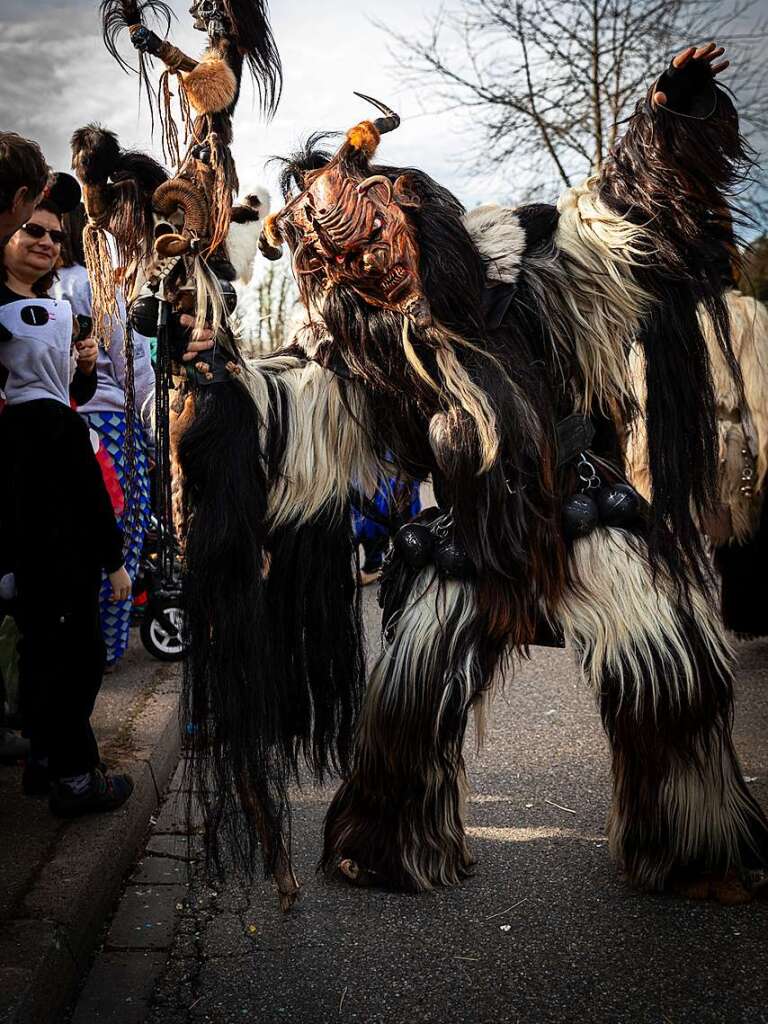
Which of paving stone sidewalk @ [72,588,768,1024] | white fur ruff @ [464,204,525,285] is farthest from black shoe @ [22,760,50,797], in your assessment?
white fur ruff @ [464,204,525,285]

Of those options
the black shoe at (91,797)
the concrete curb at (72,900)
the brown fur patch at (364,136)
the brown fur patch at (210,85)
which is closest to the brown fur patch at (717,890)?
the concrete curb at (72,900)

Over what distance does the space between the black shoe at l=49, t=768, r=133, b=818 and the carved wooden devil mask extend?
5.24 feet

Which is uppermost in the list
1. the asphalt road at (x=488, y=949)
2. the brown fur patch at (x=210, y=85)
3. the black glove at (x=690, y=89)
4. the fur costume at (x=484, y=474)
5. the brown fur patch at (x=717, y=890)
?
the brown fur patch at (x=210, y=85)

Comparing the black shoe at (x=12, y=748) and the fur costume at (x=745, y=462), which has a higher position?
the fur costume at (x=745, y=462)

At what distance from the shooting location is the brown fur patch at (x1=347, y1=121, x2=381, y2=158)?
2234 mm

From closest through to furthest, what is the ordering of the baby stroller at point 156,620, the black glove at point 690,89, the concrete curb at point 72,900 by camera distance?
1. the concrete curb at point 72,900
2. the black glove at point 690,89
3. the baby stroller at point 156,620

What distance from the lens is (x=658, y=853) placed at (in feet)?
8.06

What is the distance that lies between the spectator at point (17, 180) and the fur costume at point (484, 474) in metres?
0.60

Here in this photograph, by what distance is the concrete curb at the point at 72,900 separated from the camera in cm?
194

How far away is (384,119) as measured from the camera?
89.5 inches

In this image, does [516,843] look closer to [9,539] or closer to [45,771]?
[45,771]

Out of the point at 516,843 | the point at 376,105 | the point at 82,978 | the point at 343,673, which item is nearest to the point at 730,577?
the point at 516,843

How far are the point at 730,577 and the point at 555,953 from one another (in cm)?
248

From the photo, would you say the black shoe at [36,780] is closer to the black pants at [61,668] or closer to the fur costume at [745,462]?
the black pants at [61,668]
